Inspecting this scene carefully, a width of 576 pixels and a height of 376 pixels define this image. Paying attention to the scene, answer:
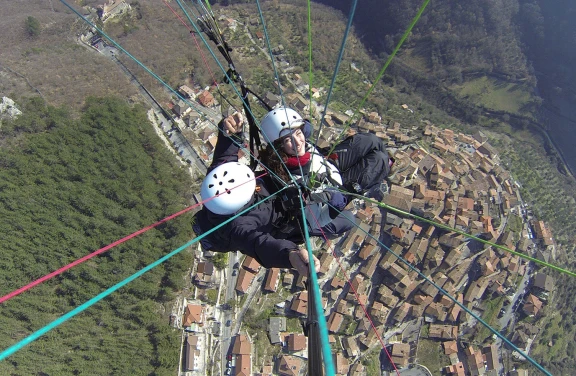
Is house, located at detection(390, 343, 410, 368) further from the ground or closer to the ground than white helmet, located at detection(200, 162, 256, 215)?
closer to the ground

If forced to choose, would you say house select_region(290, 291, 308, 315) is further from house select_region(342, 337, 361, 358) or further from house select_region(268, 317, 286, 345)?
house select_region(342, 337, 361, 358)

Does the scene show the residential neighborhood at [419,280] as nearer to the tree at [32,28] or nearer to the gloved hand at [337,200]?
the gloved hand at [337,200]

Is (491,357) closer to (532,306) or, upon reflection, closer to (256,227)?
(532,306)

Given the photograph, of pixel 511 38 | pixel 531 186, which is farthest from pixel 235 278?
pixel 511 38

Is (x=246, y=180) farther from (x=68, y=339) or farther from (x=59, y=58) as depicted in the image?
(x=59, y=58)

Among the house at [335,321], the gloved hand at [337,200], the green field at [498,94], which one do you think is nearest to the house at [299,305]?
the house at [335,321]

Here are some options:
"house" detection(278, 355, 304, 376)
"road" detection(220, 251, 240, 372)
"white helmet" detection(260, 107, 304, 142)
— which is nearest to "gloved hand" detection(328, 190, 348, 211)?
"white helmet" detection(260, 107, 304, 142)
